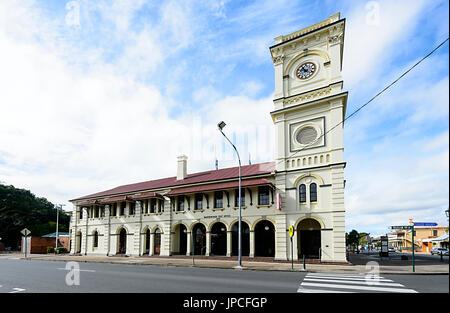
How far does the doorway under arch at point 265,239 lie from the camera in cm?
2672

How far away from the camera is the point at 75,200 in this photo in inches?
1681

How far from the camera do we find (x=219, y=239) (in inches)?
1171

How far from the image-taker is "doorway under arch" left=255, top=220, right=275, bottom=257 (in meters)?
26.7

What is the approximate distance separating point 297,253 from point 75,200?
3216 centimetres

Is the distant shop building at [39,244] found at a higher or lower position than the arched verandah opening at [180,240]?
lower

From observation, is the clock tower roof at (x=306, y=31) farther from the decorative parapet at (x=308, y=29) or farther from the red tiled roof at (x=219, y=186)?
the red tiled roof at (x=219, y=186)

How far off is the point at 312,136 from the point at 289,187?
466cm

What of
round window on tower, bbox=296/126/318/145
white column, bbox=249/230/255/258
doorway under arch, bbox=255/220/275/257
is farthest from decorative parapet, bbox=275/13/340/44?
white column, bbox=249/230/255/258

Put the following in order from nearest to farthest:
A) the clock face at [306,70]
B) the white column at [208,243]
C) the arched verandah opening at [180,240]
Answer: the clock face at [306,70] → the white column at [208,243] → the arched verandah opening at [180,240]

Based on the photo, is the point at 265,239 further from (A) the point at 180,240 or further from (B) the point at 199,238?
(A) the point at 180,240

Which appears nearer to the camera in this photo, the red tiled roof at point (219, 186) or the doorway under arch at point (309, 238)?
the doorway under arch at point (309, 238)

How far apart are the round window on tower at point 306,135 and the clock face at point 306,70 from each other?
4.70m

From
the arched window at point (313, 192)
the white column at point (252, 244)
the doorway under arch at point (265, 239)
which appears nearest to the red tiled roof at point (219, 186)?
the arched window at point (313, 192)

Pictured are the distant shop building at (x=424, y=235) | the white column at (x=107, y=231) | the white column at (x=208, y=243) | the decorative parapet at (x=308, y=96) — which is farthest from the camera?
the white column at (x=107, y=231)
